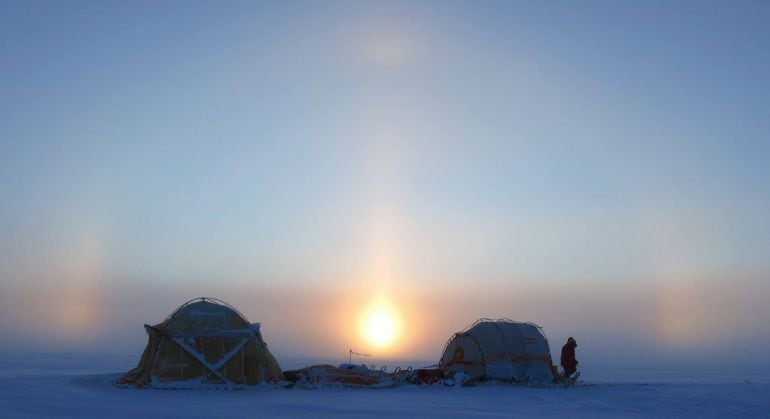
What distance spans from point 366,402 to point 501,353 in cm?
1280

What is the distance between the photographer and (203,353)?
2736 cm

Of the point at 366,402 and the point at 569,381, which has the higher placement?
the point at 569,381

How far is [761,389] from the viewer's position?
2897 centimetres

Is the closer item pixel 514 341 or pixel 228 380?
pixel 228 380

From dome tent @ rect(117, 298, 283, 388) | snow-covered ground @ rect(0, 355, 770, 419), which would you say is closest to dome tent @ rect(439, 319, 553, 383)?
snow-covered ground @ rect(0, 355, 770, 419)

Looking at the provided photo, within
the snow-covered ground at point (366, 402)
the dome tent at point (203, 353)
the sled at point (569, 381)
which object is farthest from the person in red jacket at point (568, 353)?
the dome tent at point (203, 353)

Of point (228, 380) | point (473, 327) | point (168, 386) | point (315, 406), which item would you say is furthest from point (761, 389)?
point (168, 386)

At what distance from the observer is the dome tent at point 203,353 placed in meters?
26.8

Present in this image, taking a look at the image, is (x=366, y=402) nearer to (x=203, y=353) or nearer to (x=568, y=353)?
(x=203, y=353)

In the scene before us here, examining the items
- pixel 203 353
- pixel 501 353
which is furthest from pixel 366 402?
pixel 501 353

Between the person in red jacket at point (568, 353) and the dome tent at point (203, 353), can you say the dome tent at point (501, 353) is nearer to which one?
the person in red jacket at point (568, 353)

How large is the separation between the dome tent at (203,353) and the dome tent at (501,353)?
951 cm

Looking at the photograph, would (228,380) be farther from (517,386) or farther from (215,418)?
(517,386)

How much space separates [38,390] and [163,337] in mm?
6247
